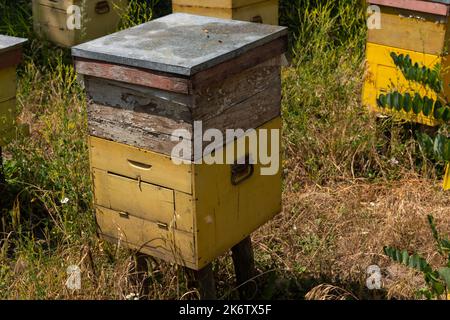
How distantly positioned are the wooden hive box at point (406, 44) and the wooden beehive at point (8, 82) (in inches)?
78.8

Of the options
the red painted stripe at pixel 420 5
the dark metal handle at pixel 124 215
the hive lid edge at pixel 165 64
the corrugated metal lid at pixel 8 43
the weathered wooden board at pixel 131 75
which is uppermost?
the hive lid edge at pixel 165 64

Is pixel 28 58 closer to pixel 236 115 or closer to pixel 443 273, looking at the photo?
pixel 236 115

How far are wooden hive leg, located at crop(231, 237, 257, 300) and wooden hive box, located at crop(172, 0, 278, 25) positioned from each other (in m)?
2.22

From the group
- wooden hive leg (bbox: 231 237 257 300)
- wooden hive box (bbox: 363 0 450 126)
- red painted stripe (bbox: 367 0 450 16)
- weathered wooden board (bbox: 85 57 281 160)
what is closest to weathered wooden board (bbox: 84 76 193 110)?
weathered wooden board (bbox: 85 57 281 160)

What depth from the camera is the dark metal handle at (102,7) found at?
625cm

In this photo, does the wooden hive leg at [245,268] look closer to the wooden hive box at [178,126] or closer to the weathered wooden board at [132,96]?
the wooden hive box at [178,126]

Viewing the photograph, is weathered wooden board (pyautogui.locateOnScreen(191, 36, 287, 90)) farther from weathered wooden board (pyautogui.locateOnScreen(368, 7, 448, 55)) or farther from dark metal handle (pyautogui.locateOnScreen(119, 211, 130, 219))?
weathered wooden board (pyautogui.locateOnScreen(368, 7, 448, 55))

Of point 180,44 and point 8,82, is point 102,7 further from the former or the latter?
point 180,44

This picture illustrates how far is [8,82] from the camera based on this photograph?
13.8ft

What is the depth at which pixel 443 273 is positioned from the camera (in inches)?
111

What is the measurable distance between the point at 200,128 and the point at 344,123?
2.12m

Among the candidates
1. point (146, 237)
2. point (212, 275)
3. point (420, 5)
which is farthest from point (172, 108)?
point (420, 5)

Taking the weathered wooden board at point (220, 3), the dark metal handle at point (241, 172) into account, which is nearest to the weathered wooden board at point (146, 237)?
the dark metal handle at point (241, 172)

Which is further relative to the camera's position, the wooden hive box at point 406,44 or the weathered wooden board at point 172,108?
the wooden hive box at point 406,44
